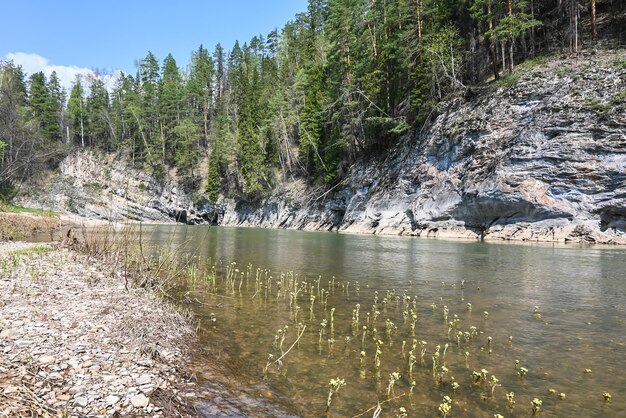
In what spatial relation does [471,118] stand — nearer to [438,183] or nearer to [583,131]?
[438,183]

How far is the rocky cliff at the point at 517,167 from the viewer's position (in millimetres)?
26969

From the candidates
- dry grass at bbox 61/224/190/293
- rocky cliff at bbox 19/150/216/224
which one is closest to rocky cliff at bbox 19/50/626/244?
dry grass at bbox 61/224/190/293

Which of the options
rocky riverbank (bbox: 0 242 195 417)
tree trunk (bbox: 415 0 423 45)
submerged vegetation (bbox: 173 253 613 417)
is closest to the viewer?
rocky riverbank (bbox: 0 242 195 417)

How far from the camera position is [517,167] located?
98.8ft

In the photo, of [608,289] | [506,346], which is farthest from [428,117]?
[506,346]

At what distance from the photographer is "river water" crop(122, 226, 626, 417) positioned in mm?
5234

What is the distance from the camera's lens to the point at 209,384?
547 cm

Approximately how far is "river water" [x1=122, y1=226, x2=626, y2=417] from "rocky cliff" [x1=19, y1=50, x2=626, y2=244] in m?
14.1

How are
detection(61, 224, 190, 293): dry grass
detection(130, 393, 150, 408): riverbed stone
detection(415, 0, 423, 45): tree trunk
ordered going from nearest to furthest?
detection(130, 393, 150, 408): riverbed stone < detection(61, 224, 190, 293): dry grass < detection(415, 0, 423, 45): tree trunk

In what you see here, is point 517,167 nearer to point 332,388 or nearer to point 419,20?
point 419,20

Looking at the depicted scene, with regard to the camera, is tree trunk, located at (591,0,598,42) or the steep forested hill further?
tree trunk, located at (591,0,598,42)

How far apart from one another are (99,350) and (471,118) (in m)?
36.0

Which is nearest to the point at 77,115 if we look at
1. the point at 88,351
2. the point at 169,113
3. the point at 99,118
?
the point at 99,118

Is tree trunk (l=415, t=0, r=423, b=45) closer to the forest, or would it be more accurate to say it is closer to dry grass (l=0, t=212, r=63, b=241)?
the forest
